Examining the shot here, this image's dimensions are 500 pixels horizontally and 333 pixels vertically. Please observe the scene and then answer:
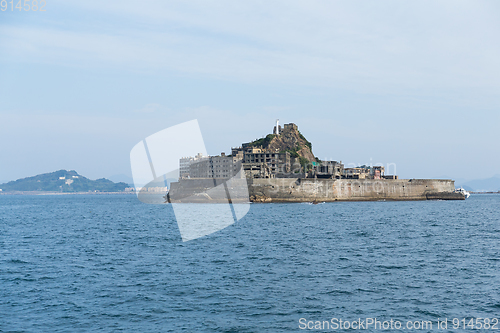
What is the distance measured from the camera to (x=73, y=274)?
2677 cm

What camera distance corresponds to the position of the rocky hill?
166 meters

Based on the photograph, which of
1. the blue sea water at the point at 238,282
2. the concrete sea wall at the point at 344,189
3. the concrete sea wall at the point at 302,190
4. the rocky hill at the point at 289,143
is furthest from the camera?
the rocky hill at the point at 289,143

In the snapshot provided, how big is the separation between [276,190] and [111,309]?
3914 inches

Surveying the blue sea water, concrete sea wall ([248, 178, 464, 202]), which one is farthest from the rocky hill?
the blue sea water

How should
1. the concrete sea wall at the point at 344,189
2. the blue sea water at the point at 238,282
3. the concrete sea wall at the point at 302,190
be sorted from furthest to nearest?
the concrete sea wall at the point at 302,190
the concrete sea wall at the point at 344,189
the blue sea water at the point at 238,282

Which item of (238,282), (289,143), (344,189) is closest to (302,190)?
(344,189)

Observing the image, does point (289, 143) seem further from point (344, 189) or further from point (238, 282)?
point (238, 282)

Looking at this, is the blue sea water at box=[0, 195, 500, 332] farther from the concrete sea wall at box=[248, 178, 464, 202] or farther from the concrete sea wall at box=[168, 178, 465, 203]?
the concrete sea wall at box=[168, 178, 465, 203]

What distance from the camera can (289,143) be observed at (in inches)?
6678

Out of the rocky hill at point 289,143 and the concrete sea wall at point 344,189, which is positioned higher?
the rocky hill at point 289,143

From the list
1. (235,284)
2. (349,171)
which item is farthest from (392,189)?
(235,284)

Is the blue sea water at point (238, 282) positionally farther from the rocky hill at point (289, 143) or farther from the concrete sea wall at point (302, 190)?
the rocky hill at point (289, 143)

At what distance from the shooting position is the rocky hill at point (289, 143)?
165625mm

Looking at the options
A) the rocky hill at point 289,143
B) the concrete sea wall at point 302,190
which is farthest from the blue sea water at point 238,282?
the rocky hill at point 289,143
